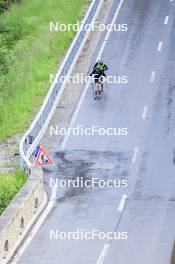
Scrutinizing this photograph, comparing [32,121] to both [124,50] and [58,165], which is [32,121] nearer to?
[58,165]

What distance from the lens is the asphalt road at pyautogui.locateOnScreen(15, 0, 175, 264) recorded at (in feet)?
87.4

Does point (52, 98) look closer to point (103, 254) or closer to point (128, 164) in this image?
point (128, 164)

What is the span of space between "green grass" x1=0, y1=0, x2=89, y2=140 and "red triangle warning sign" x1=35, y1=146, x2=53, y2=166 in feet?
16.0

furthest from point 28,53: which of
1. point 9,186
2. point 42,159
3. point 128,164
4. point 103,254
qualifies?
point 103,254

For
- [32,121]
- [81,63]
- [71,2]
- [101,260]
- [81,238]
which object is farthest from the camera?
[71,2]

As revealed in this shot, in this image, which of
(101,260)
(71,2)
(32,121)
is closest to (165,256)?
(101,260)

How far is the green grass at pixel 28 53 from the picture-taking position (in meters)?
39.0

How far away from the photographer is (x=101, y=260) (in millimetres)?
25750

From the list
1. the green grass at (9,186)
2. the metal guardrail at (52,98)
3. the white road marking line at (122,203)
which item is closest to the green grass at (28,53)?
the metal guardrail at (52,98)

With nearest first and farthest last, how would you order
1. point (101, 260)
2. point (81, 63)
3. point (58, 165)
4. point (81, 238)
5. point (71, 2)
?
1. point (101, 260)
2. point (81, 238)
3. point (58, 165)
4. point (81, 63)
5. point (71, 2)

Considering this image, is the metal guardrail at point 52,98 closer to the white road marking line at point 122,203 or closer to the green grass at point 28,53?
the green grass at point 28,53

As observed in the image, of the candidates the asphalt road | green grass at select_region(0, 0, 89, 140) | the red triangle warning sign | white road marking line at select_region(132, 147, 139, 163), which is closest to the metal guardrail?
the red triangle warning sign

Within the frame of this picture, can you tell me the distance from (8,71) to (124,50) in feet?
18.9

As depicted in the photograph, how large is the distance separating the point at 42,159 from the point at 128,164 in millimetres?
3341
